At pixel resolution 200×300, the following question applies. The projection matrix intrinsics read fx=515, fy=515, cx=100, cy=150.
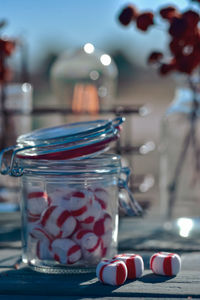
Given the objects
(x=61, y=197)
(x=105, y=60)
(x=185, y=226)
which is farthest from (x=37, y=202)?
(x=105, y=60)

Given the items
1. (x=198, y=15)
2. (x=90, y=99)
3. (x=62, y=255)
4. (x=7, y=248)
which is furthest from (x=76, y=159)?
(x=90, y=99)

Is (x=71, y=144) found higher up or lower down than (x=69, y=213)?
higher up

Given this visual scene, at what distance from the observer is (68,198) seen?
0.77 metres

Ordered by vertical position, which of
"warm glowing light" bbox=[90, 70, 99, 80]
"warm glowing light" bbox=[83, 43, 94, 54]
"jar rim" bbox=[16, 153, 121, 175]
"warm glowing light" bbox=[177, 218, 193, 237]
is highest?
"warm glowing light" bbox=[83, 43, 94, 54]

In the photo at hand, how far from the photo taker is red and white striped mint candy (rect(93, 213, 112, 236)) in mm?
775

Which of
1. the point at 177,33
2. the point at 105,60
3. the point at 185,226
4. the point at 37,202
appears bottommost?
the point at 185,226

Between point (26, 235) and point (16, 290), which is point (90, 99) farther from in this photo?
point (16, 290)

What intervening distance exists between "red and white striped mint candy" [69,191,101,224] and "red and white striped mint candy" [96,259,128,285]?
0.28 feet

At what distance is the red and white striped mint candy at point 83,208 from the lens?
762 mm

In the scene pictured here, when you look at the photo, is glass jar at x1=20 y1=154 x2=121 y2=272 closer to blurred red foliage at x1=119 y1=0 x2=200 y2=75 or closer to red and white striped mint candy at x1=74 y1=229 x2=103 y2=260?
red and white striped mint candy at x1=74 y1=229 x2=103 y2=260

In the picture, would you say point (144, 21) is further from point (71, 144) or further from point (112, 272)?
point (112, 272)

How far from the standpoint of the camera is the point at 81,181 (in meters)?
0.79

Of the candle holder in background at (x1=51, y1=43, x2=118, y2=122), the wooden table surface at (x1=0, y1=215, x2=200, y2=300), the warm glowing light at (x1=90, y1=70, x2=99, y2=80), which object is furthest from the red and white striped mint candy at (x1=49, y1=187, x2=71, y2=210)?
the warm glowing light at (x1=90, y1=70, x2=99, y2=80)

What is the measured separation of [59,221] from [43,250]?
6 cm
